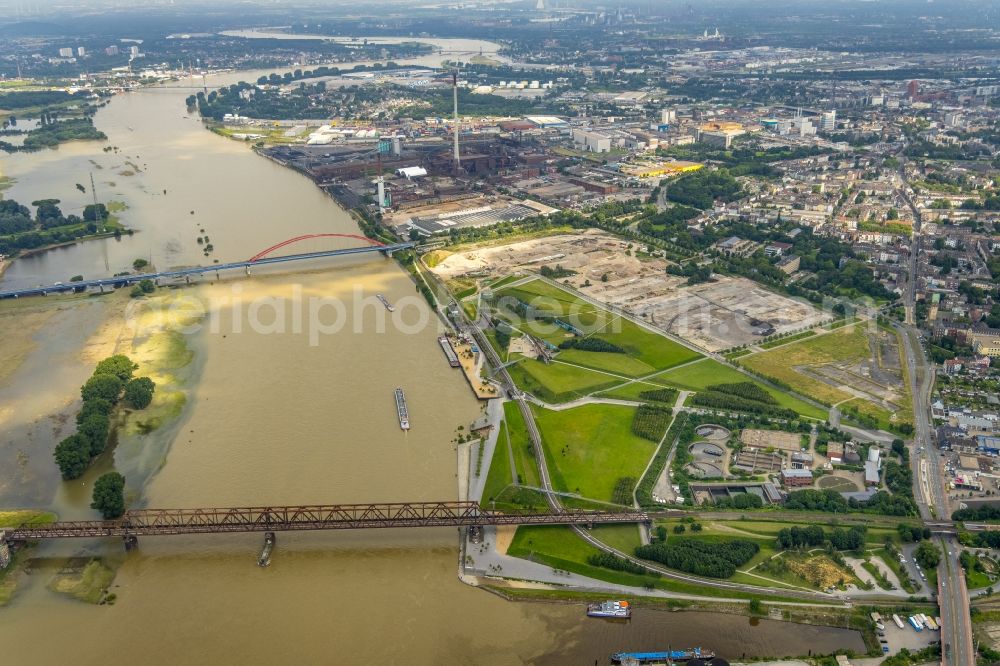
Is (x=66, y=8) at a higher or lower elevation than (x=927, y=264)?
higher

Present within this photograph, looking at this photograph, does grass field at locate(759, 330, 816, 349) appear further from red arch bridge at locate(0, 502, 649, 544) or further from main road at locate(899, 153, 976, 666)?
red arch bridge at locate(0, 502, 649, 544)

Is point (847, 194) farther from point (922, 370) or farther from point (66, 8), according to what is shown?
point (66, 8)

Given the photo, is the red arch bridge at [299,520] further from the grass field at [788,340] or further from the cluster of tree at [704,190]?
the cluster of tree at [704,190]

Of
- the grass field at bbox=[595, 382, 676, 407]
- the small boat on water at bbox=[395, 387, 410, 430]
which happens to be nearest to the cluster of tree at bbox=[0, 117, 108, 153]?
the small boat on water at bbox=[395, 387, 410, 430]

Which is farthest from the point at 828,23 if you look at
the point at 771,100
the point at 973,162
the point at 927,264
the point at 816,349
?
the point at 816,349

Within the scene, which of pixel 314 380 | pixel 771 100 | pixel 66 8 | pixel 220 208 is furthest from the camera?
pixel 66 8

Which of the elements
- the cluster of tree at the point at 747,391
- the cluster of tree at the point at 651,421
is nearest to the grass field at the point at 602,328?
the cluster of tree at the point at 747,391
